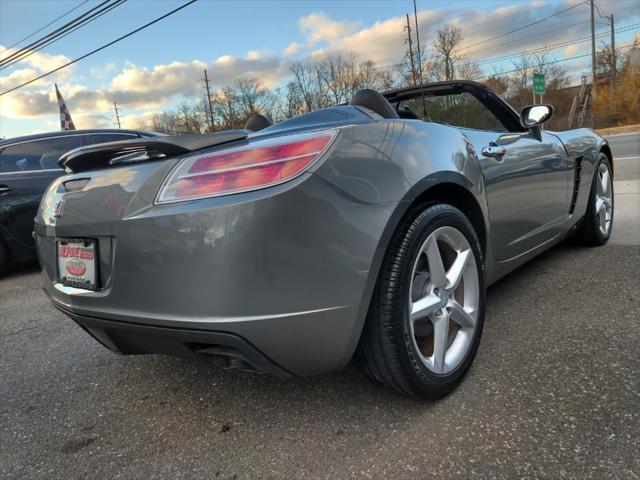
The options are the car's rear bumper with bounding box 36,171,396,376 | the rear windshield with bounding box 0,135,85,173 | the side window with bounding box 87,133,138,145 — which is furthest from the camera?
the side window with bounding box 87,133,138,145

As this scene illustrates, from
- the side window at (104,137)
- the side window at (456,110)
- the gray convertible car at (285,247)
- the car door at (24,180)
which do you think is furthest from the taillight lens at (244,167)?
the side window at (104,137)

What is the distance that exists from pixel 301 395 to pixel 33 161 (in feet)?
15.2

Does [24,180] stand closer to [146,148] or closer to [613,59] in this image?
[146,148]

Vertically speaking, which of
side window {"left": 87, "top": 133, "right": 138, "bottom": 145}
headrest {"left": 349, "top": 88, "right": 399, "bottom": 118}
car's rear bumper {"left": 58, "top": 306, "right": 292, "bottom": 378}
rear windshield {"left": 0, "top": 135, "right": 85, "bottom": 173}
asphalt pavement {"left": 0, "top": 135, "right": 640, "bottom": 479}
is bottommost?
asphalt pavement {"left": 0, "top": 135, "right": 640, "bottom": 479}

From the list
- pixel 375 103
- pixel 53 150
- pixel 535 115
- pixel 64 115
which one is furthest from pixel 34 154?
pixel 64 115

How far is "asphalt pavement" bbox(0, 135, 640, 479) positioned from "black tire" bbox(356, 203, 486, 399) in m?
0.17

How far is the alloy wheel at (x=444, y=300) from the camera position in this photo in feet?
6.10

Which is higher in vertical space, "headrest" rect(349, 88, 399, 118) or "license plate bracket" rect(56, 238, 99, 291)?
"headrest" rect(349, 88, 399, 118)

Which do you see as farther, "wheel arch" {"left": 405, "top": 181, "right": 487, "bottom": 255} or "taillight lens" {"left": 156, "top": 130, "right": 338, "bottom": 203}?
"wheel arch" {"left": 405, "top": 181, "right": 487, "bottom": 255}

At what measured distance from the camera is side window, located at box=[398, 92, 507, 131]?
2885 millimetres

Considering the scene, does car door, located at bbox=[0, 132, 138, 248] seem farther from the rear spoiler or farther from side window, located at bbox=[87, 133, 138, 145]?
the rear spoiler

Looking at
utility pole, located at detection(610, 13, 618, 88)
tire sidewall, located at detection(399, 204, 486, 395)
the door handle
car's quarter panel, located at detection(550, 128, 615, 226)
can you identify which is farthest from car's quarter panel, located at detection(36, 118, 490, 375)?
utility pole, located at detection(610, 13, 618, 88)

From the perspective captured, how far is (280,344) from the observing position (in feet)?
4.98

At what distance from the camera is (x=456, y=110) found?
9.59 feet
